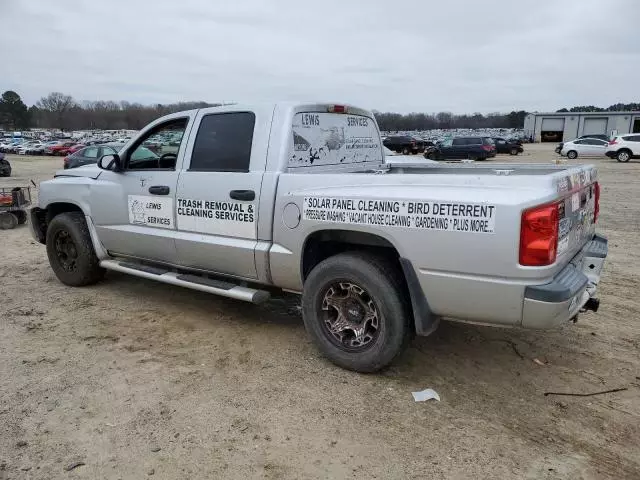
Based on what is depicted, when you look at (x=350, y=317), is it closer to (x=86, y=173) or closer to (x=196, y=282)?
(x=196, y=282)

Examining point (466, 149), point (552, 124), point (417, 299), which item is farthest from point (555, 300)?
point (552, 124)

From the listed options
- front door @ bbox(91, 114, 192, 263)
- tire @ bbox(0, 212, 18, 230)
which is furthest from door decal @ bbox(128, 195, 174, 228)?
tire @ bbox(0, 212, 18, 230)

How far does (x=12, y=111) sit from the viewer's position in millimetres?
112812

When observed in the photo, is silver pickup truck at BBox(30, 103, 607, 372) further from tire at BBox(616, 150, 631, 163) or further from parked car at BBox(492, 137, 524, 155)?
parked car at BBox(492, 137, 524, 155)

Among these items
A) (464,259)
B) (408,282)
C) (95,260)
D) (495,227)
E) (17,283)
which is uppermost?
(495,227)

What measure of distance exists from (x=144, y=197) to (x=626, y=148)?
3162cm

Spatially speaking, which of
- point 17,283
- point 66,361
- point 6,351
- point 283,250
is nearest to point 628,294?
point 283,250

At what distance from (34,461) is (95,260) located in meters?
3.17

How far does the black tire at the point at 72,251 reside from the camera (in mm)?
5680

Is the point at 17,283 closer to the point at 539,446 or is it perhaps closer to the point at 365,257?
the point at 365,257

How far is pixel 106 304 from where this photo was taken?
5441 mm

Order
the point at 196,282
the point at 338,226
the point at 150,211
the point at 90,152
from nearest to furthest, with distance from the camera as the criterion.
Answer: the point at 338,226 < the point at 196,282 < the point at 150,211 < the point at 90,152

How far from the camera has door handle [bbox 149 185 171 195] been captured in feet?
15.6

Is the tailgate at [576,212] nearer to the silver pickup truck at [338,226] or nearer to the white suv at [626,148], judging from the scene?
the silver pickup truck at [338,226]
